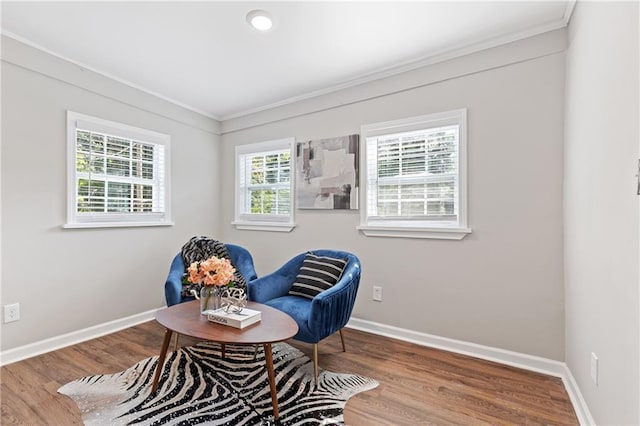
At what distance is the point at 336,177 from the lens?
3227 millimetres

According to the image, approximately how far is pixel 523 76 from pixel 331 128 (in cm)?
Result: 168

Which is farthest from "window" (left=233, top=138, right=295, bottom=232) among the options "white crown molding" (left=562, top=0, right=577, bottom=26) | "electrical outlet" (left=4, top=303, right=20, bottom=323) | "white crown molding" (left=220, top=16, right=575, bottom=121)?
"white crown molding" (left=562, top=0, right=577, bottom=26)

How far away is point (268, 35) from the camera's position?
7.72 feet

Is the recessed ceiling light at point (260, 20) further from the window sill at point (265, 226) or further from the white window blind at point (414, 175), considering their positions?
the window sill at point (265, 226)

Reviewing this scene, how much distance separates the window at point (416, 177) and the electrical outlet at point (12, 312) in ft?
9.45

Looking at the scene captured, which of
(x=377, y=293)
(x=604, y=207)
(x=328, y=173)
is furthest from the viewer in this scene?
(x=328, y=173)

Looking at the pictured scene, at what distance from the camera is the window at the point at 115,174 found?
2.81 m

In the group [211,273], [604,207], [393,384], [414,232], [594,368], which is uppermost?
[604,207]

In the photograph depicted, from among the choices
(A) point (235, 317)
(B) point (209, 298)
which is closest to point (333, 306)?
(A) point (235, 317)

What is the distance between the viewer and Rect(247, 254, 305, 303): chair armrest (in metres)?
2.54

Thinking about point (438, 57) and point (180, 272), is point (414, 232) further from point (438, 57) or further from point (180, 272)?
point (180, 272)

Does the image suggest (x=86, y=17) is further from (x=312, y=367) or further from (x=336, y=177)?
(x=312, y=367)

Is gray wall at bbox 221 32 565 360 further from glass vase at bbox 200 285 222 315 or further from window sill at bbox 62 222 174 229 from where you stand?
window sill at bbox 62 222 174 229

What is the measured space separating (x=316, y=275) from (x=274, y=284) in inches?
14.7
